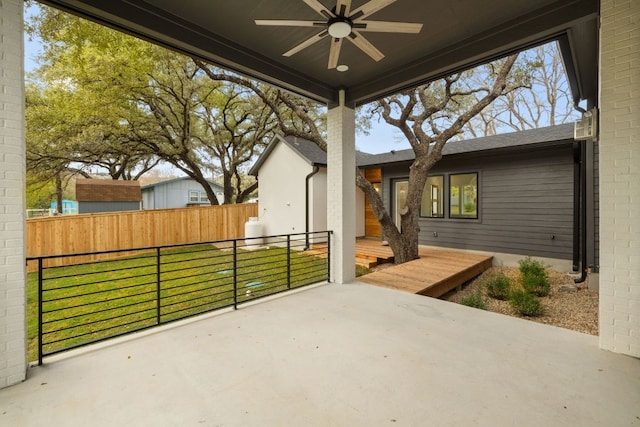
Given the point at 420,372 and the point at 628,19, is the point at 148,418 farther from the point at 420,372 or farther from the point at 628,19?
the point at 628,19

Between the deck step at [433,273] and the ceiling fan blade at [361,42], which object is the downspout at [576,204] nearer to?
the deck step at [433,273]

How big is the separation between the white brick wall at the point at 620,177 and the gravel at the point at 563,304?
119 centimetres

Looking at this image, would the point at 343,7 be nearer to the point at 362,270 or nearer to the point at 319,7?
the point at 319,7

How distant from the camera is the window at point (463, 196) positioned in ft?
24.3

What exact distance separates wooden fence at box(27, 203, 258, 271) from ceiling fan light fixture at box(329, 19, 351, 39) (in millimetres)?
8145

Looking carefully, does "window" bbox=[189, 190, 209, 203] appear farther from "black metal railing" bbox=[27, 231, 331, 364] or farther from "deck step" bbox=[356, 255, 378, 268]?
"deck step" bbox=[356, 255, 378, 268]

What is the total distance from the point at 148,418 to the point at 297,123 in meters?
12.3

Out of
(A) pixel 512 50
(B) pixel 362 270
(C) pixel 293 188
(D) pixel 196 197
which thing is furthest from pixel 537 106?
(D) pixel 196 197

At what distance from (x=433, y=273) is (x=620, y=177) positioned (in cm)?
329

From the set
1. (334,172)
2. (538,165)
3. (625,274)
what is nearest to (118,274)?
(334,172)

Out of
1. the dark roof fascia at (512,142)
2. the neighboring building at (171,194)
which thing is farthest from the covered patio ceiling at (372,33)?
the neighboring building at (171,194)

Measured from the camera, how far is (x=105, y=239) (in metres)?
7.84

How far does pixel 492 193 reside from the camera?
707cm

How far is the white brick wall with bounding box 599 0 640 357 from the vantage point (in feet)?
7.70
